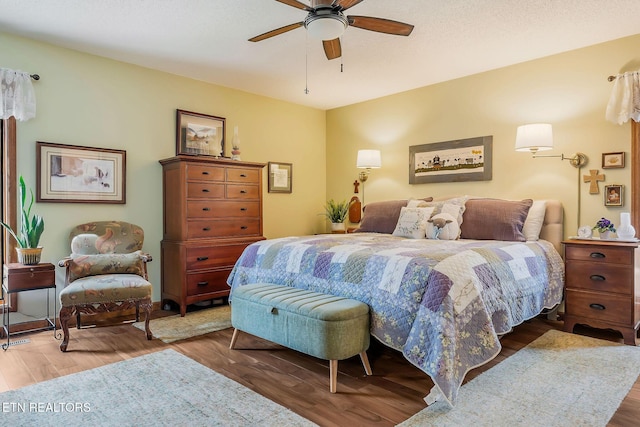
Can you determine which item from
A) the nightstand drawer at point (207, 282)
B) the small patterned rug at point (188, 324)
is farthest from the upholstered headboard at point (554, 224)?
the nightstand drawer at point (207, 282)

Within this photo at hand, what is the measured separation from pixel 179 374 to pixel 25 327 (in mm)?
1915

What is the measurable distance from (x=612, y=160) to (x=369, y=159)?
100 inches

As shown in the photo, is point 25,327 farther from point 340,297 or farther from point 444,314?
point 444,314

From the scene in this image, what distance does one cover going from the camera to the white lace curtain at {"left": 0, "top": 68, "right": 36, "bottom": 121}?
10.9 ft

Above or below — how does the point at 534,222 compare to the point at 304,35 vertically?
below

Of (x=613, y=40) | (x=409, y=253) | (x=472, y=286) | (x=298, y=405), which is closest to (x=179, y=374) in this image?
(x=298, y=405)

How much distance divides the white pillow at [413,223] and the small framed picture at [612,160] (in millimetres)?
1584

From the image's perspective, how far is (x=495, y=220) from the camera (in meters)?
3.67

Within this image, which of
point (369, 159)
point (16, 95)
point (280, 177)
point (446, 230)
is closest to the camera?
point (16, 95)

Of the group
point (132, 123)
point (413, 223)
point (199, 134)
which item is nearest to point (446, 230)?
point (413, 223)

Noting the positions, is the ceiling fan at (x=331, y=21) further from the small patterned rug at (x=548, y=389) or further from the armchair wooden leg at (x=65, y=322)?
the armchair wooden leg at (x=65, y=322)

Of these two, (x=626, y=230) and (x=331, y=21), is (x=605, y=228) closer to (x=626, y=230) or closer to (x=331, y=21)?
(x=626, y=230)

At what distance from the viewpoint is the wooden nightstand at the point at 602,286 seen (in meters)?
3.03

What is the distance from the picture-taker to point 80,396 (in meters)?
2.22
